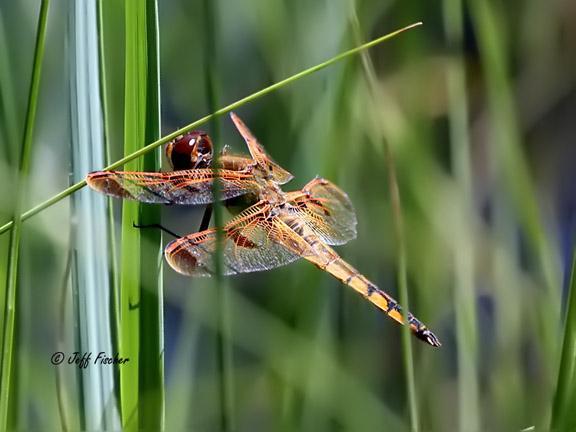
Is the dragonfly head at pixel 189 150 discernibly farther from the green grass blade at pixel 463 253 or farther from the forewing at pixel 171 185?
the green grass blade at pixel 463 253

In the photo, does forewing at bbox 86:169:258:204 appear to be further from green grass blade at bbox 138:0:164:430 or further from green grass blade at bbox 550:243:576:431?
green grass blade at bbox 550:243:576:431

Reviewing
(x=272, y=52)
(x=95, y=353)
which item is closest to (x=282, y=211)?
(x=272, y=52)

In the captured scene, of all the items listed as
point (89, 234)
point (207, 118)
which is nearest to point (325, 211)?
point (207, 118)

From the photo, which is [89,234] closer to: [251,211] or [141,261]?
[141,261]

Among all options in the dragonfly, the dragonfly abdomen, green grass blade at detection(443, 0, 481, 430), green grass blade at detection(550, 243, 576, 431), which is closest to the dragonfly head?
the dragonfly

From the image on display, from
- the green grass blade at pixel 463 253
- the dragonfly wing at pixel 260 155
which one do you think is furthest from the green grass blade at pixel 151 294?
the green grass blade at pixel 463 253

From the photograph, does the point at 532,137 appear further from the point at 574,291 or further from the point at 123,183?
the point at 123,183
